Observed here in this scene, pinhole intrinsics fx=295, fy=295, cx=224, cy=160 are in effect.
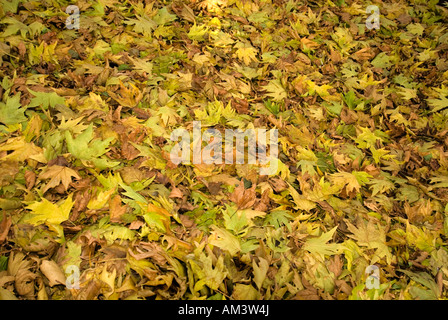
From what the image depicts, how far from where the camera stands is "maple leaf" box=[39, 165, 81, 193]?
1.45m

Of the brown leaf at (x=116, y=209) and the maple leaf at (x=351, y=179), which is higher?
the maple leaf at (x=351, y=179)

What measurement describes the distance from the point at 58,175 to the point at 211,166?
0.79 metres

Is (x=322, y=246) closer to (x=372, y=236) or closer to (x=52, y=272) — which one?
(x=372, y=236)

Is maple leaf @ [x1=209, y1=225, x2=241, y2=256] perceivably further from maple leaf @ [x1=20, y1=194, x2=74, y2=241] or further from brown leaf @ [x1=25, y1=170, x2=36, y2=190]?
brown leaf @ [x1=25, y1=170, x2=36, y2=190]

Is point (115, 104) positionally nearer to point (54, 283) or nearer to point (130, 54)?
point (130, 54)

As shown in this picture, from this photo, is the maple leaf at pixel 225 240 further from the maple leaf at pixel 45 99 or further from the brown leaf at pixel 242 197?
the maple leaf at pixel 45 99

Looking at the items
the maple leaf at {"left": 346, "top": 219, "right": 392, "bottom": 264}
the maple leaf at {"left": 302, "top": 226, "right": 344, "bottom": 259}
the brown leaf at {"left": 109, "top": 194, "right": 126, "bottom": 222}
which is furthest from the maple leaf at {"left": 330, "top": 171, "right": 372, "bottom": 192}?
the brown leaf at {"left": 109, "top": 194, "right": 126, "bottom": 222}

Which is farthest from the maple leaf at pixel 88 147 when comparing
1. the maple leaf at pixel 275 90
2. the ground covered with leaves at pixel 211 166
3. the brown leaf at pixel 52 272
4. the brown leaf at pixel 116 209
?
the maple leaf at pixel 275 90

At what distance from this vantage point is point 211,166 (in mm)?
1718

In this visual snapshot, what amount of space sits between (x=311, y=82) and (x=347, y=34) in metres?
0.94

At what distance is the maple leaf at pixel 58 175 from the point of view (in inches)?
57.0

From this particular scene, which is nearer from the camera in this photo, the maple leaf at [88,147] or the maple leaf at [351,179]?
the maple leaf at [88,147]
